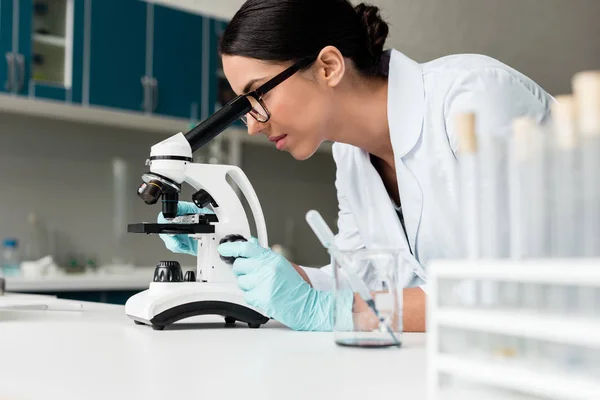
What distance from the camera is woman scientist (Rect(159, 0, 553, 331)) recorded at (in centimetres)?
131

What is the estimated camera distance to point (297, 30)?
1.49m

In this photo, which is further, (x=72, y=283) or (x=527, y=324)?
(x=72, y=283)

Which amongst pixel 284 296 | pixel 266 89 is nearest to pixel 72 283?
pixel 266 89

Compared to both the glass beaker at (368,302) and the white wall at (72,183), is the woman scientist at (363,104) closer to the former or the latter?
the glass beaker at (368,302)

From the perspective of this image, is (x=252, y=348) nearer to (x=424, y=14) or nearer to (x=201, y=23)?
(x=201, y=23)

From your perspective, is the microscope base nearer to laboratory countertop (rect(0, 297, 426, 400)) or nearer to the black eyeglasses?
laboratory countertop (rect(0, 297, 426, 400))

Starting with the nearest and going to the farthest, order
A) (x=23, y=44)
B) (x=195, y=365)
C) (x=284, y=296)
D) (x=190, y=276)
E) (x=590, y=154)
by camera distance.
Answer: (x=590, y=154) < (x=195, y=365) < (x=284, y=296) < (x=190, y=276) < (x=23, y=44)

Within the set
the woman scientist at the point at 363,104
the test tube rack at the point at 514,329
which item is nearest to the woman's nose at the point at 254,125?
the woman scientist at the point at 363,104

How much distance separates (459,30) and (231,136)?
215 centimetres

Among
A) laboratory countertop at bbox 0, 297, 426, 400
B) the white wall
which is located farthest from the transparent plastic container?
Result: laboratory countertop at bbox 0, 297, 426, 400

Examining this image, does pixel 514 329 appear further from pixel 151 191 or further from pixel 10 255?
pixel 10 255

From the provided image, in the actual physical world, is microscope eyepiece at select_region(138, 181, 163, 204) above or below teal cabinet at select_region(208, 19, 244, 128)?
below

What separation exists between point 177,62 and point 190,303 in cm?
271

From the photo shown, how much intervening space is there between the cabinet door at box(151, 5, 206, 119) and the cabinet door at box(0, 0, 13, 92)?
0.73m
